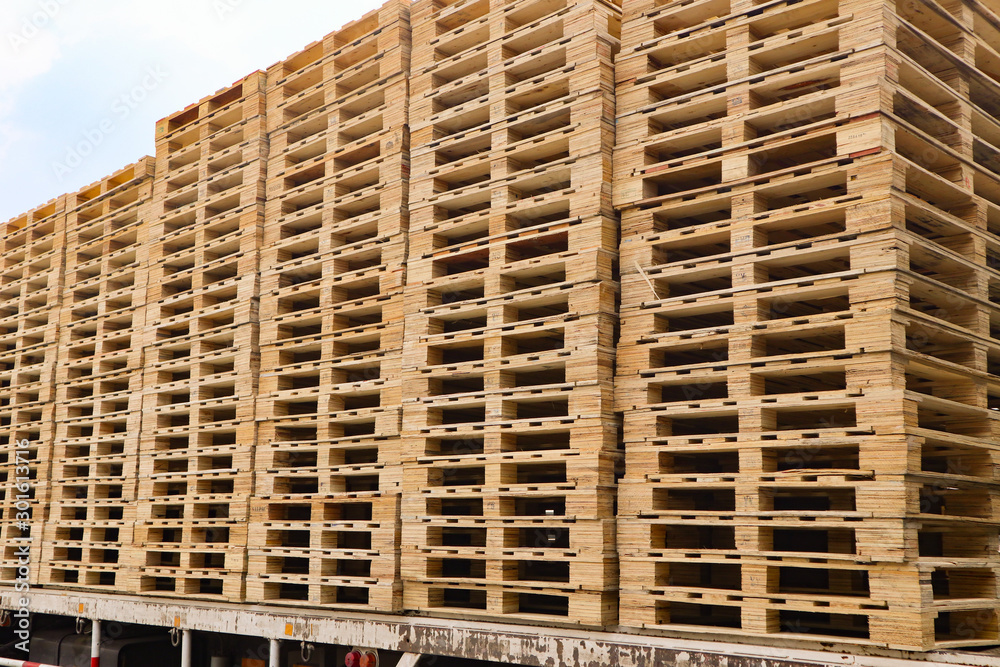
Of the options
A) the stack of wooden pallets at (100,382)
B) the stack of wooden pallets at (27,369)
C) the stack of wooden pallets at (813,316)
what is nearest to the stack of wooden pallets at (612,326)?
the stack of wooden pallets at (813,316)

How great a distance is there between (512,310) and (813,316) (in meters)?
2.62

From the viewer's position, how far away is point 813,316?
6.27 m

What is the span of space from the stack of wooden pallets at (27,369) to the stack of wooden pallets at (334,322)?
15.6 feet

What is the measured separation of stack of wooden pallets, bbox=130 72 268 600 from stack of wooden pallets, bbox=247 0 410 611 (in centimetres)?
28

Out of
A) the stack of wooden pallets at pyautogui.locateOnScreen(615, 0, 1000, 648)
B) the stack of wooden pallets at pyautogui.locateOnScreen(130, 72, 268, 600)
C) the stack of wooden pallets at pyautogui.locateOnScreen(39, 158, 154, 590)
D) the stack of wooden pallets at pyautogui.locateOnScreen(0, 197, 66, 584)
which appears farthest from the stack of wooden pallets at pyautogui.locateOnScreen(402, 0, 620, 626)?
the stack of wooden pallets at pyautogui.locateOnScreen(0, 197, 66, 584)

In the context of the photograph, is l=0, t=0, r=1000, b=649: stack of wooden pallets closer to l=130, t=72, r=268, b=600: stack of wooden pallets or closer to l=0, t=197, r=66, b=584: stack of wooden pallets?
l=130, t=72, r=268, b=600: stack of wooden pallets

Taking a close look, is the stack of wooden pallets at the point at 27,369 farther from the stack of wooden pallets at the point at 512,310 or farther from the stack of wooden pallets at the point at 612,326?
the stack of wooden pallets at the point at 512,310

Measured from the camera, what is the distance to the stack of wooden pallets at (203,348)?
405 inches

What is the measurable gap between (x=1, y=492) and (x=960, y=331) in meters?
13.6

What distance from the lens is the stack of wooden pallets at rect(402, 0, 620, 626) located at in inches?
289

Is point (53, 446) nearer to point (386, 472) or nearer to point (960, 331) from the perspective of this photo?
point (386, 472)

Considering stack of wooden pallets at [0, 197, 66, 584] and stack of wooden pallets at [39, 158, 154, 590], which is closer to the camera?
→ stack of wooden pallets at [39, 158, 154, 590]

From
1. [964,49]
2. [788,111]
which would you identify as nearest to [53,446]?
[788,111]

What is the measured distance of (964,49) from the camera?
280 inches
